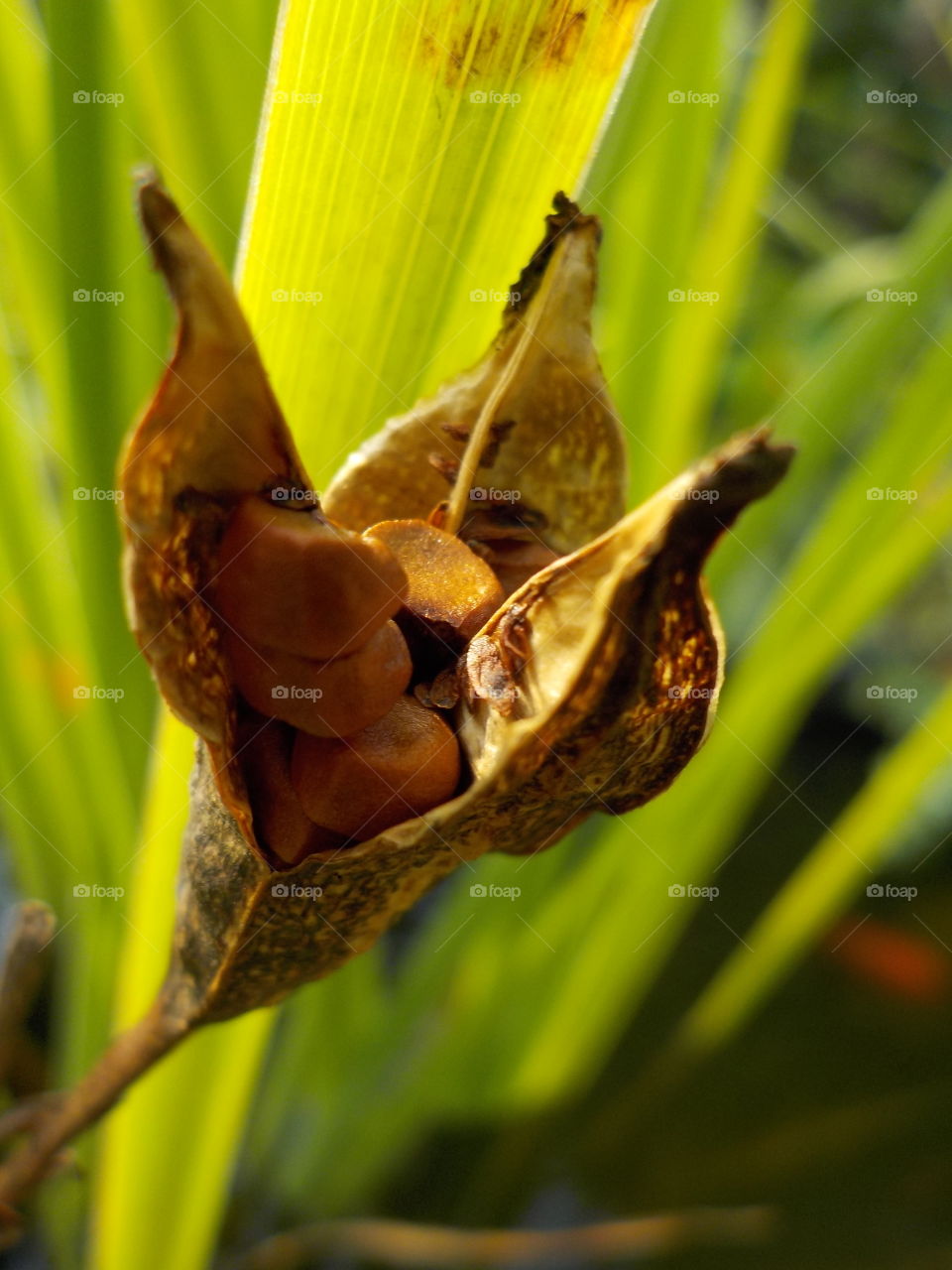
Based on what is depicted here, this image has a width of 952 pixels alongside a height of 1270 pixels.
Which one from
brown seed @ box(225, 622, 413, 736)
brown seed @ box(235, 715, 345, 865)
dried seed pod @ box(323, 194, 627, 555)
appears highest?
dried seed pod @ box(323, 194, 627, 555)

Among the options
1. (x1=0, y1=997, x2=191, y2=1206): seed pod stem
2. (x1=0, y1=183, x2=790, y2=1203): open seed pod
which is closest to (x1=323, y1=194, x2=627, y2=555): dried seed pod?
(x1=0, y1=183, x2=790, y2=1203): open seed pod

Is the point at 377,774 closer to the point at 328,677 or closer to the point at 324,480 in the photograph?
the point at 328,677

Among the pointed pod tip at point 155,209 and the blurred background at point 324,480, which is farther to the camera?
the blurred background at point 324,480

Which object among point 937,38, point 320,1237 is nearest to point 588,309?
point 320,1237

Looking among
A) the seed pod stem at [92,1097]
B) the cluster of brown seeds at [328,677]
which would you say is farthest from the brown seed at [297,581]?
the seed pod stem at [92,1097]

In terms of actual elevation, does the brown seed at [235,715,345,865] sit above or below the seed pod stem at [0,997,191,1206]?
above

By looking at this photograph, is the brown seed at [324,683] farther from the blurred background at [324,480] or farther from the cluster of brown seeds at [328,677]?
the blurred background at [324,480]

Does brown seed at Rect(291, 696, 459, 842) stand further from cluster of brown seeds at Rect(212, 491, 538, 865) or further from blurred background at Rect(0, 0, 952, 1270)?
blurred background at Rect(0, 0, 952, 1270)
